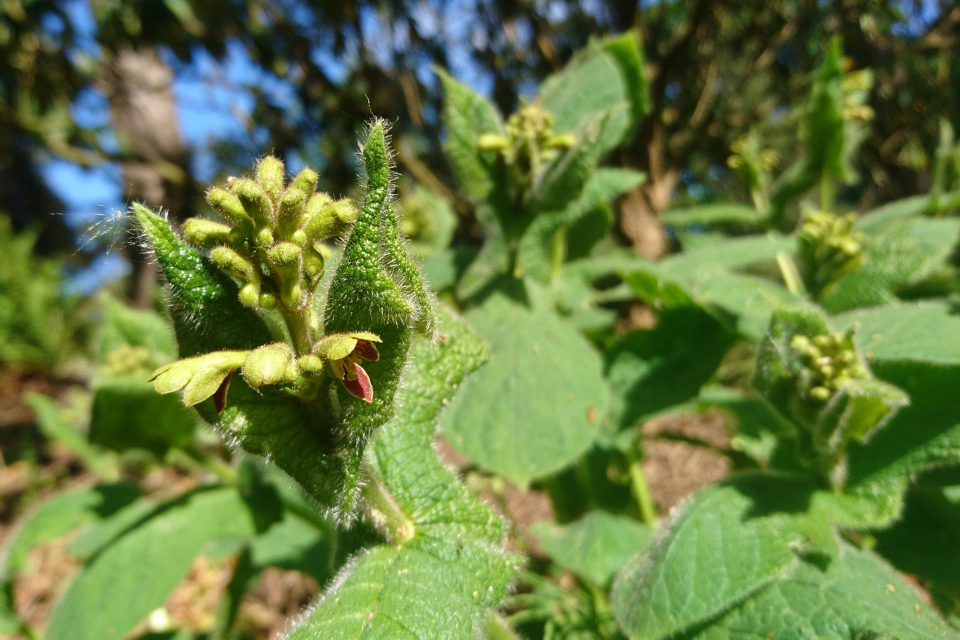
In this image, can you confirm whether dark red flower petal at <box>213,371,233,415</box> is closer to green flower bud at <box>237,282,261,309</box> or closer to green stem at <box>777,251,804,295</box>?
green flower bud at <box>237,282,261,309</box>

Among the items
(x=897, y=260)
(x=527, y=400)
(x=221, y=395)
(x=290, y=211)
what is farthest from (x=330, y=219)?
(x=897, y=260)

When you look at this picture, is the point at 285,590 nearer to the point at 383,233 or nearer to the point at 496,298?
the point at 496,298

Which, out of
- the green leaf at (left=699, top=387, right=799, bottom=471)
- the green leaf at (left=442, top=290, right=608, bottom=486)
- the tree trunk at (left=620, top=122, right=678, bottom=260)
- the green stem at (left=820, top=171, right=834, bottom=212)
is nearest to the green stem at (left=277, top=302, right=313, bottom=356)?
the green leaf at (left=442, top=290, right=608, bottom=486)

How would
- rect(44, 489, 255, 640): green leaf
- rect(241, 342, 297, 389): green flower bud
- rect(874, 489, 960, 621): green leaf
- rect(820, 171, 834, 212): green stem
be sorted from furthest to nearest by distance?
rect(820, 171, 834, 212): green stem < rect(44, 489, 255, 640): green leaf < rect(874, 489, 960, 621): green leaf < rect(241, 342, 297, 389): green flower bud

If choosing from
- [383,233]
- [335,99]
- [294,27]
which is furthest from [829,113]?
[294,27]

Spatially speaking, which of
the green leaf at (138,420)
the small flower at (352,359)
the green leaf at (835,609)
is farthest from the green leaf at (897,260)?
the green leaf at (138,420)

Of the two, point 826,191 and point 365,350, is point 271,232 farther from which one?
point 826,191
